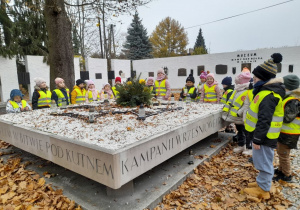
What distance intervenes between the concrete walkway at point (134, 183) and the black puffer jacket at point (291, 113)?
139 cm

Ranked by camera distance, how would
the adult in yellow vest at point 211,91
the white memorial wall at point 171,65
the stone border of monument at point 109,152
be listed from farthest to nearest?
the white memorial wall at point 171,65
the adult in yellow vest at point 211,91
the stone border of monument at point 109,152

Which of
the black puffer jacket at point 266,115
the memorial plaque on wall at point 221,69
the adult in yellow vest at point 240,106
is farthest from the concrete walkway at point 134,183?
the memorial plaque on wall at point 221,69

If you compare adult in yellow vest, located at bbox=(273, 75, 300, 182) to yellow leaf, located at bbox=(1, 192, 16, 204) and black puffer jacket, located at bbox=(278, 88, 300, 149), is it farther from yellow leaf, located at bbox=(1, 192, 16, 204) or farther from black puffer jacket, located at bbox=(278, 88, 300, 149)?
yellow leaf, located at bbox=(1, 192, 16, 204)

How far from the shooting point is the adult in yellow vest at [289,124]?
9.46 ft

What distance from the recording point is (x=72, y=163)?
2.67 metres

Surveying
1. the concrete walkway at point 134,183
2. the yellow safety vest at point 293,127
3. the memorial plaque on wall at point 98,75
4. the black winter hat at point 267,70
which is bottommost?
the concrete walkway at point 134,183

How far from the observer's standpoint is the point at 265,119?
8.21 feet

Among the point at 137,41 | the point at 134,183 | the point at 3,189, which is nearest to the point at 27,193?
the point at 3,189

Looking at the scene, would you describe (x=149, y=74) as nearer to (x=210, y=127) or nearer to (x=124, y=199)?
(x=210, y=127)

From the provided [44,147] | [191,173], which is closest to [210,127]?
[191,173]

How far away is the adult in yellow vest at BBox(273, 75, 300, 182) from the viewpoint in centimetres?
288

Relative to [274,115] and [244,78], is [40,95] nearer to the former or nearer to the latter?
[244,78]

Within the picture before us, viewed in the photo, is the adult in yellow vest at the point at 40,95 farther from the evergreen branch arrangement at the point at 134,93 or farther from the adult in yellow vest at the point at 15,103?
the evergreen branch arrangement at the point at 134,93

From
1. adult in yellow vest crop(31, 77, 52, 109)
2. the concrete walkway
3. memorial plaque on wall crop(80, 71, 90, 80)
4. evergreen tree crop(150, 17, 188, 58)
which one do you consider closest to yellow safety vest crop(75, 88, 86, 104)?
adult in yellow vest crop(31, 77, 52, 109)
